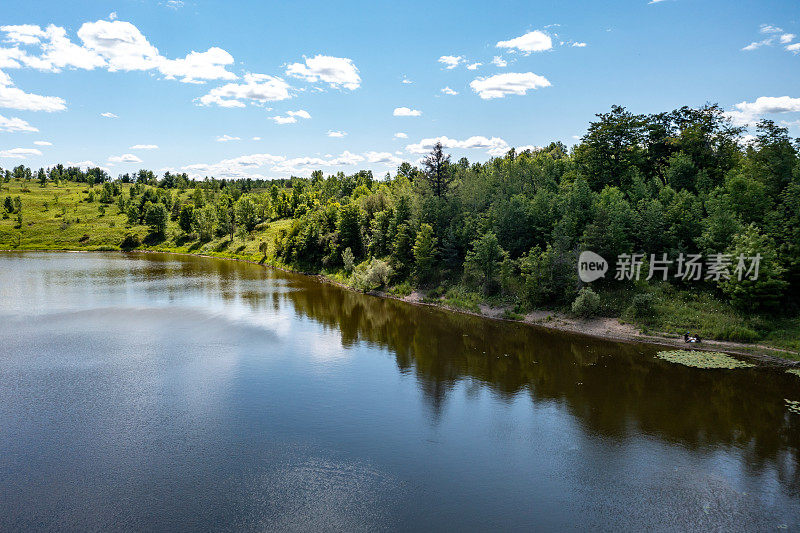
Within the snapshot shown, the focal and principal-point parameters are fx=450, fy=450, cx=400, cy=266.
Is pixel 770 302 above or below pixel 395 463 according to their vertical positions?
above

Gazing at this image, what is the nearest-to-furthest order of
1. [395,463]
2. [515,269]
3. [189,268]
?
[395,463] → [515,269] → [189,268]

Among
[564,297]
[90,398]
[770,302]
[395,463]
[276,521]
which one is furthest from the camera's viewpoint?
[564,297]

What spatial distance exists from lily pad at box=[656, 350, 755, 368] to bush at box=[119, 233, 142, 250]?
414 feet

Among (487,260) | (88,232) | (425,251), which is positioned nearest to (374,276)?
(425,251)

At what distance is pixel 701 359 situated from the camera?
36.2 m

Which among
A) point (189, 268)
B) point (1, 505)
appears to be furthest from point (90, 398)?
point (189, 268)

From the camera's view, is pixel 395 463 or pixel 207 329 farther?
pixel 207 329

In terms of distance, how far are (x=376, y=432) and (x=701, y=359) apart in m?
28.0

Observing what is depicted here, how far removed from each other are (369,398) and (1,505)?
59.6 ft

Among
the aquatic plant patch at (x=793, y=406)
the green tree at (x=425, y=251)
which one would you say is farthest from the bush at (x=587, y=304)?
the green tree at (x=425, y=251)

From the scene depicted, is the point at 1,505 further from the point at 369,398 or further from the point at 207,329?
the point at 207,329

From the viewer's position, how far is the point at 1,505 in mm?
18828

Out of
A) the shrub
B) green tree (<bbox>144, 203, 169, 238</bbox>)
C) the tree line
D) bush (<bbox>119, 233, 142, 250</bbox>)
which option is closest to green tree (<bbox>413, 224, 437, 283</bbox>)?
the tree line
